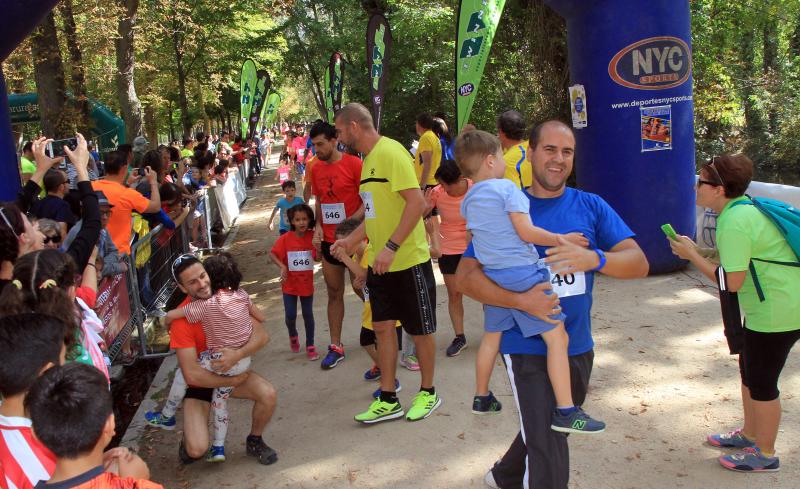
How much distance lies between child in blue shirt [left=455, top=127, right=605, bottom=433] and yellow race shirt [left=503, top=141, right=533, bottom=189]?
270 cm

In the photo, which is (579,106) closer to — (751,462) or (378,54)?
(378,54)

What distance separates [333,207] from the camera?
6.24m

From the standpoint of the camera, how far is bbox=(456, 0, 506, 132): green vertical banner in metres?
8.17

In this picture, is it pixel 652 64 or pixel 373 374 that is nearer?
pixel 373 374

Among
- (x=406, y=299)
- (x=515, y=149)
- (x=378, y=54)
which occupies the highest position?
(x=378, y=54)

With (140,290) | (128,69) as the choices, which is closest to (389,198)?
(140,290)

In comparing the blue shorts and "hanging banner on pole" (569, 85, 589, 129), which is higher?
"hanging banner on pole" (569, 85, 589, 129)

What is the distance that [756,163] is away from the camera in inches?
865

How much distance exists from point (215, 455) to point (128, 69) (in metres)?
14.1

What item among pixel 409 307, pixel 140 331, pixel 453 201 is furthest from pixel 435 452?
pixel 140 331

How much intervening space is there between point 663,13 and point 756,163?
1683 centimetres

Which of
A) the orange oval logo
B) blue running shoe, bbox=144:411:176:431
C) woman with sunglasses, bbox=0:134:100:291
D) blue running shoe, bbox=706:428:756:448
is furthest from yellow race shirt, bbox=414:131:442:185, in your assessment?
blue running shoe, bbox=706:428:756:448

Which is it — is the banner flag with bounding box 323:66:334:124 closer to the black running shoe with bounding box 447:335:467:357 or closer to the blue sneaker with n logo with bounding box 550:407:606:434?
the black running shoe with bounding box 447:335:467:357

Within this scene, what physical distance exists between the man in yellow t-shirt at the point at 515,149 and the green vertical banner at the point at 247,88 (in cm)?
1700
